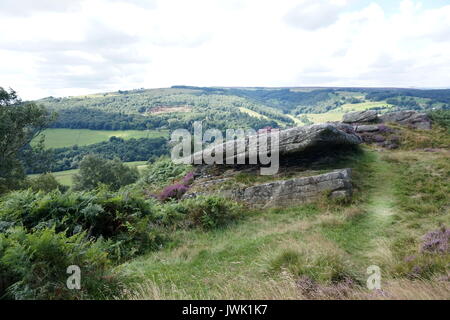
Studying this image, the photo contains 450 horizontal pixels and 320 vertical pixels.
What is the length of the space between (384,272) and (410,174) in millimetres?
10202

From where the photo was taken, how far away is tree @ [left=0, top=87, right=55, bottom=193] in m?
26.9

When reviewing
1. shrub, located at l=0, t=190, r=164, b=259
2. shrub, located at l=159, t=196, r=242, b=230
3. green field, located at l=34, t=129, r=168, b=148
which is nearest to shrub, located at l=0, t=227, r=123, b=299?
shrub, located at l=0, t=190, r=164, b=259

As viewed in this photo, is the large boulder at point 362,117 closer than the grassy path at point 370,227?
No

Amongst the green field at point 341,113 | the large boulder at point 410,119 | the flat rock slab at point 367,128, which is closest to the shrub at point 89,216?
the flat rock slab at point 367,128

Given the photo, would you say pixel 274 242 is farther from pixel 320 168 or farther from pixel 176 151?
pixel 176 151

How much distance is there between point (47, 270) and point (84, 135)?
4740 inches

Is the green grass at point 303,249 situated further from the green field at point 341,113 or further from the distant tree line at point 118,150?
the green field at point 341,113

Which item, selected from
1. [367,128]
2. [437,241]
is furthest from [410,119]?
[437,241]

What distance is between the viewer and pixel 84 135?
11244 cm

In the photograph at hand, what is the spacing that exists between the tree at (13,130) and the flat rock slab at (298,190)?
23985 millimetres

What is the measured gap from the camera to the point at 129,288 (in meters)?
5.50

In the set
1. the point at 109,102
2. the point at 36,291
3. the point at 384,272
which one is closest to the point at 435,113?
the point at 384,272

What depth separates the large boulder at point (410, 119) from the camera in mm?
24642

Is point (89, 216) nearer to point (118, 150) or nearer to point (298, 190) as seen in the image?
point (298, 190)
